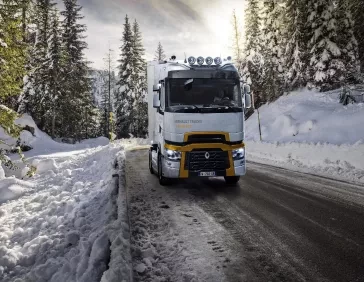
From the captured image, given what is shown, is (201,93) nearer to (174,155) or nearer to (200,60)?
(200,60)

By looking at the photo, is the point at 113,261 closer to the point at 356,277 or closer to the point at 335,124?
the point at 356,277

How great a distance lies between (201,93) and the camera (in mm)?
8820

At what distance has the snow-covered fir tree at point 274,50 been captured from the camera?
31531 millimetres

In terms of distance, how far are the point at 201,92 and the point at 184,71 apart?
78cm

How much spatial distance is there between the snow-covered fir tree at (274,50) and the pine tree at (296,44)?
204 cm

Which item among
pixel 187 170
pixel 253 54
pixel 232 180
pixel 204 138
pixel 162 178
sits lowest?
pixel 232 180

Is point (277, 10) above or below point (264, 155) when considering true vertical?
A: above

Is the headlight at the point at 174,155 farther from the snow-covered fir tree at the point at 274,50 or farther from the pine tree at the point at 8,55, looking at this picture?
the snow-covered fir tree at the point at 274,50

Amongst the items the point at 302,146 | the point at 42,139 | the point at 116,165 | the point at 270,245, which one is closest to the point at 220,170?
the point at 270,245

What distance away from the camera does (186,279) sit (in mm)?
3844

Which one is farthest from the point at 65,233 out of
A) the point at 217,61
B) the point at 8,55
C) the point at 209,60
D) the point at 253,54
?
the point at 253,54

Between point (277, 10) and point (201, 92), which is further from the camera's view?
point (277, 10)

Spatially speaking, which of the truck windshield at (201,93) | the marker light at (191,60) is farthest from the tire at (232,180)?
the marker light at (191,60)

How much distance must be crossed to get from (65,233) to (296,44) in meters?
26.4
